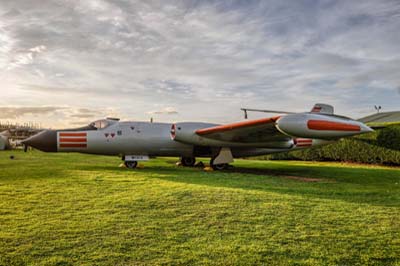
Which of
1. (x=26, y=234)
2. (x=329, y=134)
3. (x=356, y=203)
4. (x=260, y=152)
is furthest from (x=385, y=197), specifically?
(x=260, y=152)

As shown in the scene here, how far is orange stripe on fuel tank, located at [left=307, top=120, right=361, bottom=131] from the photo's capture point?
825cm

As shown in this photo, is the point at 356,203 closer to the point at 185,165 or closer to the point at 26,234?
the point at 26,234

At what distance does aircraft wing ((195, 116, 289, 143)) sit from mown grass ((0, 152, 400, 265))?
4.00 meters

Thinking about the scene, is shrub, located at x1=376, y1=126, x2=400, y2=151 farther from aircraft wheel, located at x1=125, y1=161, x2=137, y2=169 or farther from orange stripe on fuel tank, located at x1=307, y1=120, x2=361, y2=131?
aircraft wheel, located at x1=125, y1=161, x2=137, y2=169

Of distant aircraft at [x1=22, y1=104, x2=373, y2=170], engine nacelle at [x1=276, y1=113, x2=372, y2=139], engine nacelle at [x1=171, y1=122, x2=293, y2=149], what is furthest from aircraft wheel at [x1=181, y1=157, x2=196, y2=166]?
engine nacelle at [x1=276, y1=113, x2=372, y2=139]

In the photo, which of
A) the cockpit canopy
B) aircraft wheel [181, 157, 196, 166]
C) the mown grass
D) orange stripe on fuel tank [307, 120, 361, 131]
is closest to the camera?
the mown grass

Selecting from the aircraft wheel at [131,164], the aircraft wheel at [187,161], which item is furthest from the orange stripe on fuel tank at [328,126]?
the aircraft wheel at [187,161]

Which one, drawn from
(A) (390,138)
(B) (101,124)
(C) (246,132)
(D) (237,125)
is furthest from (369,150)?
(B) (101,124)

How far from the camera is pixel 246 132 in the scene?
10938 mm

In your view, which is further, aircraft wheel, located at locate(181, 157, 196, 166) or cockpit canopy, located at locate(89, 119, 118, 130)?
aircraft wheel, located at locate(181, 157, 196, 166)

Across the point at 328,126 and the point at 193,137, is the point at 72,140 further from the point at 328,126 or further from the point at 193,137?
the point at 328,126

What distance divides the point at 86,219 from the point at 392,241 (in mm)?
3714

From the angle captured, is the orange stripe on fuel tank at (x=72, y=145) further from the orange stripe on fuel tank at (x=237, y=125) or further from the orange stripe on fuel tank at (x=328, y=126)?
the orange stripe on fuel tank at (x=328, y=126)

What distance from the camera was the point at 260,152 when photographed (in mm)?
13609
